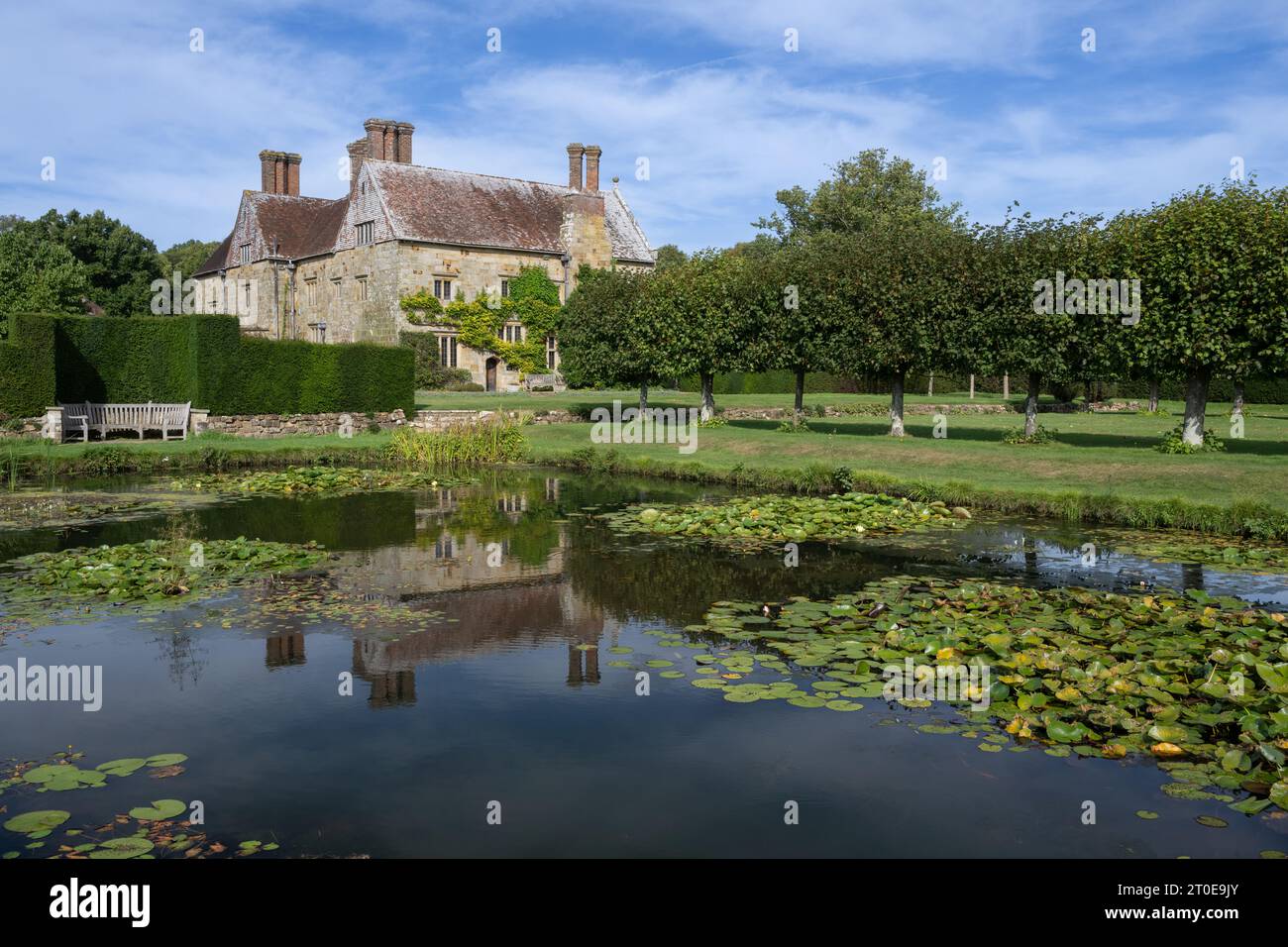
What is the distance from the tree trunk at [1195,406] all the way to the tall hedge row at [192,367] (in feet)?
77.7

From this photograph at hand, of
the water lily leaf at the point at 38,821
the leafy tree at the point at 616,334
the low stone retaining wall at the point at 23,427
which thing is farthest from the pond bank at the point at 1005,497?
the water lily leaf at the point at 38,821

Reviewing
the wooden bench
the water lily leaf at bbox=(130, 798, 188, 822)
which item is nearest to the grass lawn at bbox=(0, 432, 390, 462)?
the wooden bench

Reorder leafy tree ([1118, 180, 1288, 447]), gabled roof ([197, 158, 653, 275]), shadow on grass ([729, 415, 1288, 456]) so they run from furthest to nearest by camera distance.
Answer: gabled roof ([197, 158, 653, 275]), shadow on grass ([729, 415, 1288, 456]), leafy tree ([1118, 180, 1288, 447])

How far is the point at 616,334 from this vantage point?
36.0 metres

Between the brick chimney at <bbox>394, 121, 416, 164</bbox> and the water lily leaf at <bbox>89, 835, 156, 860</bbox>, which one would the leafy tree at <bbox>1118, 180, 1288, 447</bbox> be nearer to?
the water lily leaf at <bbox>89, 835, 156, 860</bbox>

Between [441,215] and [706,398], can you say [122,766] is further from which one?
[441,215]

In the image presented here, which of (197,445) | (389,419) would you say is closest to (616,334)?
(389,419)

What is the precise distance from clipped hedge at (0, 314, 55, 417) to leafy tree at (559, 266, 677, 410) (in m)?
16.6

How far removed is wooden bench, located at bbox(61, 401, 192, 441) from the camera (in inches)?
1076

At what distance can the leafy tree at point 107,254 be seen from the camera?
63875 mm

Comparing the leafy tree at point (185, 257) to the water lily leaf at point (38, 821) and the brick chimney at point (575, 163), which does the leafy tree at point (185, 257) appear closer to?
the brick chimney at point (575, 163)

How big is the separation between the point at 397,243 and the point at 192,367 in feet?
63.9
